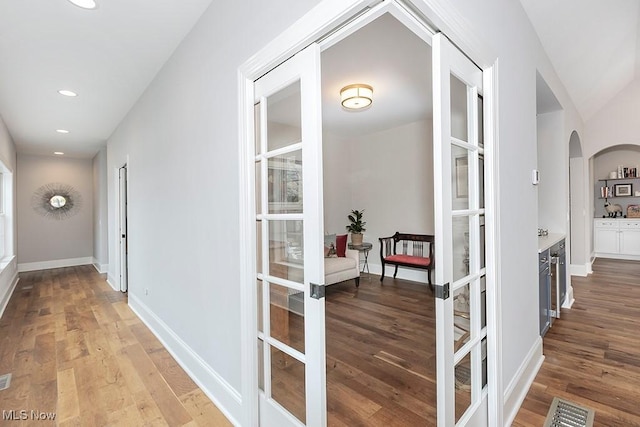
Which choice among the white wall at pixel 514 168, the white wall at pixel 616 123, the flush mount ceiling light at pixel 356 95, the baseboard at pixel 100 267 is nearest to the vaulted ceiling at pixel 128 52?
the flush mount ceiling light at pixel 356 95

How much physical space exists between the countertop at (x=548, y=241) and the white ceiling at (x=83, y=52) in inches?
130

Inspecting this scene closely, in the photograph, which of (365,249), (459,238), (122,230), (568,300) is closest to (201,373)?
(459,238)

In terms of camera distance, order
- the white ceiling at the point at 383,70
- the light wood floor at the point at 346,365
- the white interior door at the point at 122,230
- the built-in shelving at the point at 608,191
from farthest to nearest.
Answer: the built-in shelving at the point at 608,191 < the white interior door at the point at 122,230 < the white ceiling at the point at 383,70 < the light wood floor at the point at 346,365

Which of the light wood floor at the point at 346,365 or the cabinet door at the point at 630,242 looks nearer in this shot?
the light wood floor at the point at 346,365

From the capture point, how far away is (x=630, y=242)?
643 cm

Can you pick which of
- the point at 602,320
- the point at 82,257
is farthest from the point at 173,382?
the point at 82,257

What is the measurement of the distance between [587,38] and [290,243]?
3.43 metres

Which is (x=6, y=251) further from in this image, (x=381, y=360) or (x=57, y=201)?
(x=381, y=360)

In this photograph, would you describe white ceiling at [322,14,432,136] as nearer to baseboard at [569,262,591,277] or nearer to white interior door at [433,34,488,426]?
white interior door at [433,34,488,426]

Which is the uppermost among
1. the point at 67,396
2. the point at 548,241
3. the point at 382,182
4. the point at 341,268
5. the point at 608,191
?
the point at 382,182

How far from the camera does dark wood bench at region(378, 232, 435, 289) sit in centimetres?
477

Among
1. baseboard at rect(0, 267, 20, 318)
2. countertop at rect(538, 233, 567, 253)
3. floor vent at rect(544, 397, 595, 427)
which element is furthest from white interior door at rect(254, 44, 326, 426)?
baseboard at rect(0, 267, 20, 318)

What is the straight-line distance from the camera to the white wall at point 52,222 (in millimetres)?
6707

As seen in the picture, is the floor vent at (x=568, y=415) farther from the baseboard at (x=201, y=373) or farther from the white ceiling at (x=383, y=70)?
the white ceiling at (x=383, y=70)
